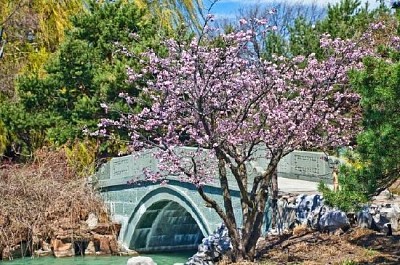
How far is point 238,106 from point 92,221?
8264 millimetres

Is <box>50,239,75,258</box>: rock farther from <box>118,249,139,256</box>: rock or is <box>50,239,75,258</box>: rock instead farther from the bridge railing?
the bridge railing

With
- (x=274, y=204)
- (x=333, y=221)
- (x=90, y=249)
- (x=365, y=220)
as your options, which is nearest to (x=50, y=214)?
(x=90, y=249)

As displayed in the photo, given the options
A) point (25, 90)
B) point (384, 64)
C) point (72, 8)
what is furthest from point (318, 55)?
point (72, 8)

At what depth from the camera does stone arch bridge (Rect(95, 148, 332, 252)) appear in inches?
496

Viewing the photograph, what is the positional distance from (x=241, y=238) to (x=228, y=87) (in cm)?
190

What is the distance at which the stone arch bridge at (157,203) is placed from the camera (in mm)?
12594

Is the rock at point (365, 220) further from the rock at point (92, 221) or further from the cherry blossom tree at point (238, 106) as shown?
the rock at point (92, 221)

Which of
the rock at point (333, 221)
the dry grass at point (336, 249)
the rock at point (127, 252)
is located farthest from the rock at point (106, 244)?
the rock at point (333, 221)

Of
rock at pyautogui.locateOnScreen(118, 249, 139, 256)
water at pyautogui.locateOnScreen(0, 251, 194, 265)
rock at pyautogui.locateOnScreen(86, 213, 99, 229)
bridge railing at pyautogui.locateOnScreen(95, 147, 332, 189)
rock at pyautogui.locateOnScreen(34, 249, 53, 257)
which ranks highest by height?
bridge railing at pyautogui.locateOnScreen(95, 147, 332, 189)

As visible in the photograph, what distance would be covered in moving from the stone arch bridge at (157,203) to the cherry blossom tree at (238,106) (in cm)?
347

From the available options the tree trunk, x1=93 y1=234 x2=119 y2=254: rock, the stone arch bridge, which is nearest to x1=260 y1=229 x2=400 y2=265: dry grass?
the tree trunk

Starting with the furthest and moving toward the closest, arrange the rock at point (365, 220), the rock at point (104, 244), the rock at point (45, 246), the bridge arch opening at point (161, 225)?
the rock at point (104, 244) < the rock at point (45, 246) < the bridge arch opening at point (161, 225) < the rock at point (365, 220)

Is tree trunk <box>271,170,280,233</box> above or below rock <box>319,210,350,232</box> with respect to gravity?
above

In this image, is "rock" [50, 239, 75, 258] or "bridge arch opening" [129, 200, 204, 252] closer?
"rock" [50, 239, 75, 258]
